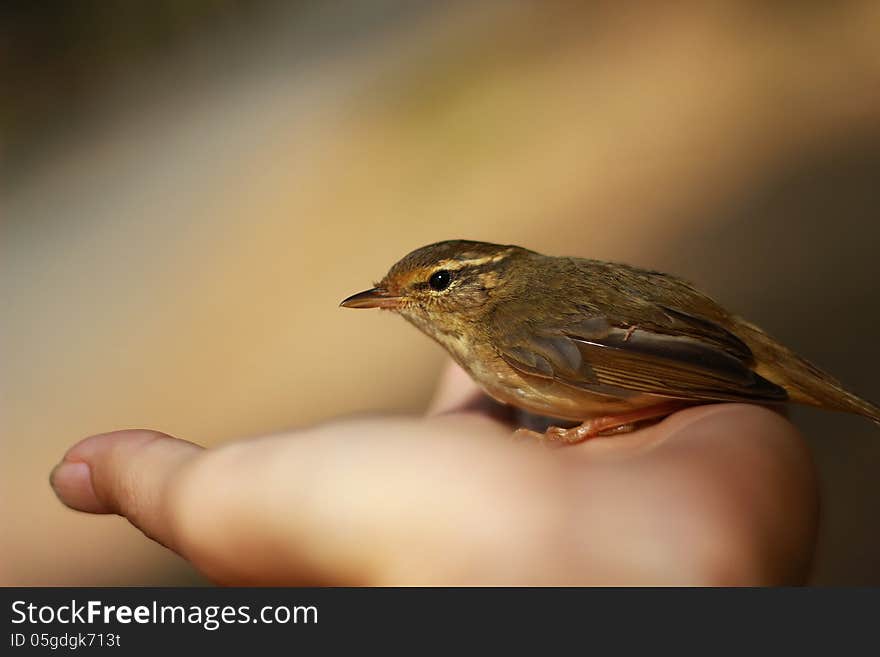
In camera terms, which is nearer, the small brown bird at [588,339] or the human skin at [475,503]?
the human skin at [475,503]

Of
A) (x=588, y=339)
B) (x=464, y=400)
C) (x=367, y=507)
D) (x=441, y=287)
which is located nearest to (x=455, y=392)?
(x=464, y=400)

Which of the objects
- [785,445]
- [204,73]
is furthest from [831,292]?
[204,73]

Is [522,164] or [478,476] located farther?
[522,164]

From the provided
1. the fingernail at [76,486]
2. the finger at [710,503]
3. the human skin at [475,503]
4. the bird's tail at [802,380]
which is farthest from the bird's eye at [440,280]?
the fingernail at [76,486]

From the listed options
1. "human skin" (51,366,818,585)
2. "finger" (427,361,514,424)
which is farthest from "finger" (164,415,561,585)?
"finger" (427,361,514,424)

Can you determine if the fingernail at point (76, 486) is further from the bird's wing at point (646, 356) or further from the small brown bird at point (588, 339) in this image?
the bird's wing at point (646, 356)

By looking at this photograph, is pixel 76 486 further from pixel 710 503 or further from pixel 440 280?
pixel 710 503

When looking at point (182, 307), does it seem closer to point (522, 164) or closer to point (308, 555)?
point (522, 164)
